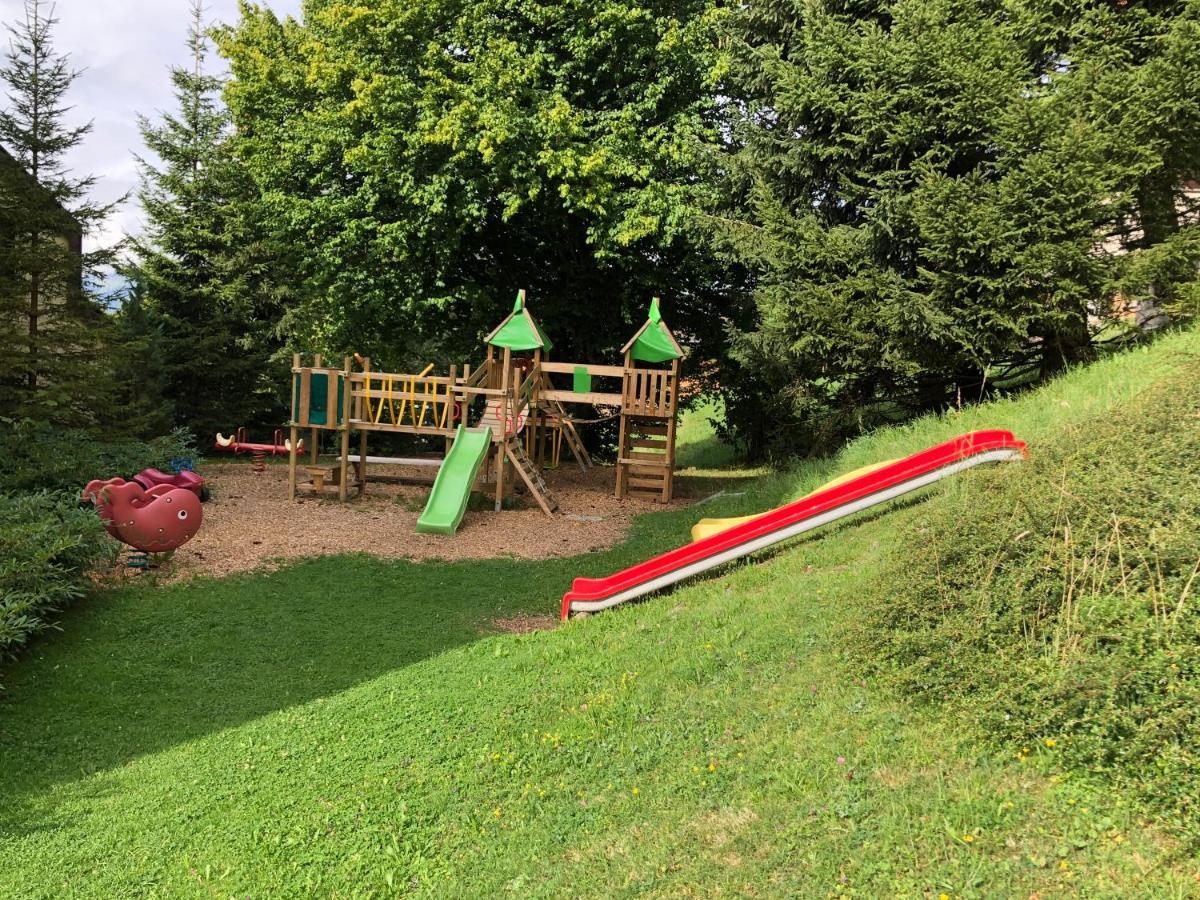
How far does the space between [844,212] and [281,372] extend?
1528cm

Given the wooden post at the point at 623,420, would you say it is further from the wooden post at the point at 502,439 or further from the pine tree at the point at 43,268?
the pine tree at the point at 43,268

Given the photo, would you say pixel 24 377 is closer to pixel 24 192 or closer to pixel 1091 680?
pixel 24 192

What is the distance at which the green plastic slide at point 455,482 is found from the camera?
35.7ft

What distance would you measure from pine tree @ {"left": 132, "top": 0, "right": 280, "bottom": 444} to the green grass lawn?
14435mm

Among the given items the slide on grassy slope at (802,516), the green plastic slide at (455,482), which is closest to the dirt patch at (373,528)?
the green plastic slide at (455,482)

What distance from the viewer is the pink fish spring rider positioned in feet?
26.5

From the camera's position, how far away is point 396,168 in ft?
50.2

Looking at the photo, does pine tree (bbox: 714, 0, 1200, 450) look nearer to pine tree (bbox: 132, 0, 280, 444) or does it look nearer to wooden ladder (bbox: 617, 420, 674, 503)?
wooden ladder (bbox: 617, 420, 674, 503)

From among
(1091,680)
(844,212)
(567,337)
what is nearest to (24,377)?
(567,337)

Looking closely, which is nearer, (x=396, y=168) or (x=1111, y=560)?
(x=1111, y=560)

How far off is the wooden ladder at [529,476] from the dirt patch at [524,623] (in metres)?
4.93

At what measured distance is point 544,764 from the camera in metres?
4.18

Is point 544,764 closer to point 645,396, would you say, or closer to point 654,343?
point 645,396

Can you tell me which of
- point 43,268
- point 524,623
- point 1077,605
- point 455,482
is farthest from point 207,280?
point 1077,605
